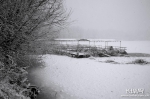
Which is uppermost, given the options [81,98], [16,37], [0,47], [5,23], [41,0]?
[41,0]

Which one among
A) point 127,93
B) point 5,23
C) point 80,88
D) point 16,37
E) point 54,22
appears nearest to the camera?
point 5,23

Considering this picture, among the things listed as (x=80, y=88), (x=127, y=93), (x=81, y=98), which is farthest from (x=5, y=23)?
(x=127, y=93)

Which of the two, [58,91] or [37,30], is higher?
[37,30]

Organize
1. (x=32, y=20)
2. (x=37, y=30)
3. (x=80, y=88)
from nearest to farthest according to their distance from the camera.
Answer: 1. (x=32, y=20)
2. (x=37, y=30)
3. (x=80, y=88)

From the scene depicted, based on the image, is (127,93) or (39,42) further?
(127,93)

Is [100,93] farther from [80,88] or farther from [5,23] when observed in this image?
[5,23]

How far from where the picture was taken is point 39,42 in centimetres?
645

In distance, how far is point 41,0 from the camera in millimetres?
5969

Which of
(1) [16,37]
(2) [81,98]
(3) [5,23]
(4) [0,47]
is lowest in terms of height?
(2) [81,98]

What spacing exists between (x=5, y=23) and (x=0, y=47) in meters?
0.87

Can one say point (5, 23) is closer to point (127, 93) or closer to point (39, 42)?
point (39, 42)

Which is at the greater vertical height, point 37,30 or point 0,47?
point 37,30

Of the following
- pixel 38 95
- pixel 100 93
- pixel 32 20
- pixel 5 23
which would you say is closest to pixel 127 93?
pixel 100 93

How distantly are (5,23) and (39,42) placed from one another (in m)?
2.04
